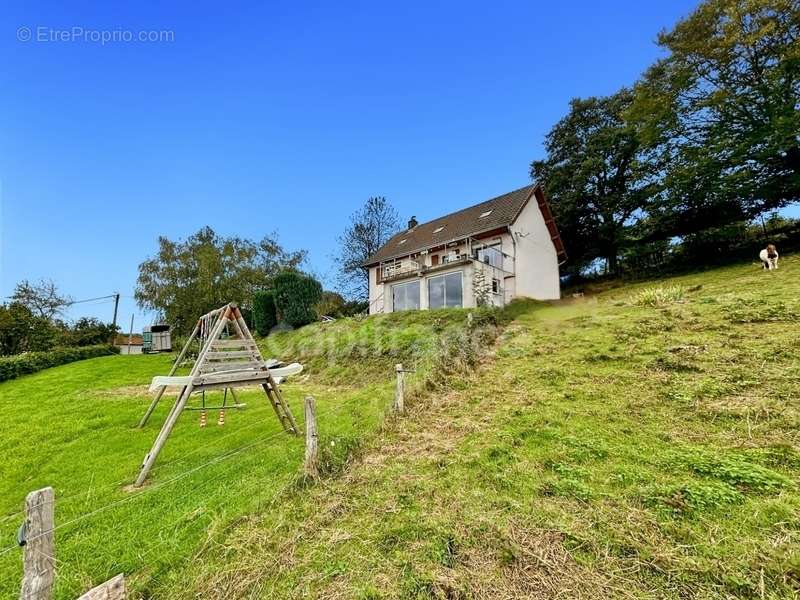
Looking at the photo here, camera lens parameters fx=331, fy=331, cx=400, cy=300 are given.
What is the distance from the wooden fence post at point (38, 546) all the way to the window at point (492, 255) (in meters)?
16.9

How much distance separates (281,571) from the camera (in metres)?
2.55

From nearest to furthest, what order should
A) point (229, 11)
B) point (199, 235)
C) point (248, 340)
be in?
point (248, 340)
point (229, 11)
point (199, 235)

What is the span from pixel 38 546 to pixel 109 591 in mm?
466

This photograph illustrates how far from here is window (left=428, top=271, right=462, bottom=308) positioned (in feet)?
52.4

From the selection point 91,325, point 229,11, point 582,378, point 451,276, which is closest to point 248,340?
point 582,378

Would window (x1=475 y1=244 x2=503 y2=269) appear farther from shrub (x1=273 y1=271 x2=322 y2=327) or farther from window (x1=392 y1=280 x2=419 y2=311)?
shrub (x1=273 y1=271 x2=322 y2=327)

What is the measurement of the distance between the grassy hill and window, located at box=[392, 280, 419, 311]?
1059 cm

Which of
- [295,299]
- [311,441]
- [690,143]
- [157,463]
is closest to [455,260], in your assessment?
[295,299]

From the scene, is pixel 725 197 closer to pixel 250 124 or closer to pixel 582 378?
pixel 582 378

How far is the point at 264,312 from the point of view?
20.0 m

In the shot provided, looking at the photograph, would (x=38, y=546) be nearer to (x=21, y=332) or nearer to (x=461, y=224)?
(x=461, y=224)

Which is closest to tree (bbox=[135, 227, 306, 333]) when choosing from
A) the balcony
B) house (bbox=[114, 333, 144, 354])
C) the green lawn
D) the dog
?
house (bbox=[114, 333, 144, 354])

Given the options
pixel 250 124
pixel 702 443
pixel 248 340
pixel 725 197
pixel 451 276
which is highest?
pixel 250 124

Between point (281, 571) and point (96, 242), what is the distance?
62.7 feet
